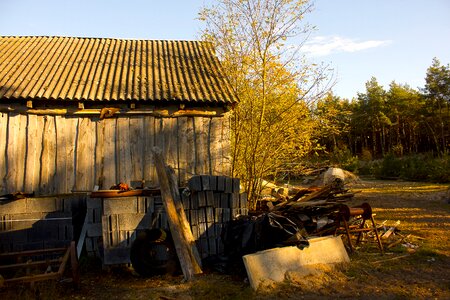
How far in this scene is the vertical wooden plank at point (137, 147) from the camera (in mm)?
8312

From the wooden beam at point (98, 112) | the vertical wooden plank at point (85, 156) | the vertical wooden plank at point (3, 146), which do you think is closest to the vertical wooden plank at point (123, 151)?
the wooden beam at point (98, 112)

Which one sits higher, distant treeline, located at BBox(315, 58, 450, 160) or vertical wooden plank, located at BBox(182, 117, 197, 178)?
distant treeline, located at BBox(315, 58, 450, 160)

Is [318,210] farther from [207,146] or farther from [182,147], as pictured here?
[182,147]

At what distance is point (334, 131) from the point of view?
35.2 feet

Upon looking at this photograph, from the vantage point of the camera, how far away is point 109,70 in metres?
9.73

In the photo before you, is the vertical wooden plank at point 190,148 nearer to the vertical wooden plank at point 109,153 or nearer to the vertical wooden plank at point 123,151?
the vertical wooden plank at point 123,151

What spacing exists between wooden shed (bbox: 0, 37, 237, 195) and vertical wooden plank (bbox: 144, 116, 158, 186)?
2 cm

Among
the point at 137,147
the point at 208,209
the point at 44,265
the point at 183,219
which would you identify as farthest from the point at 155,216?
the point at 137,147

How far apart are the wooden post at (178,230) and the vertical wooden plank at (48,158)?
2699 mm

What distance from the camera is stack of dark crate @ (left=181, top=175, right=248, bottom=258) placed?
699 centimetres

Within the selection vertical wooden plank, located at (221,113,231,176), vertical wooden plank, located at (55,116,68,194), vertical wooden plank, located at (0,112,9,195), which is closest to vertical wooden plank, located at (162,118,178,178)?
vertical wooden plank, located at (221,113,231,176)

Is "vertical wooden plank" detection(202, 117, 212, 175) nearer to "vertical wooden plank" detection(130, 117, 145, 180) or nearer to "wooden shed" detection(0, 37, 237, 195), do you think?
"wooden shed" detection(0, 37, 237, 195)

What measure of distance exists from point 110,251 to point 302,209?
3812mm

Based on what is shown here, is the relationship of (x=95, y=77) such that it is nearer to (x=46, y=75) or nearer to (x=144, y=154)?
(x=46, y=75)
